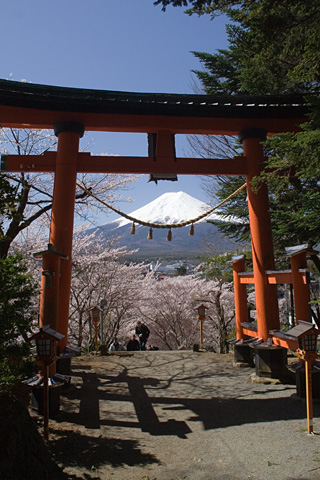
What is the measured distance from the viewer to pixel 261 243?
6.78 m

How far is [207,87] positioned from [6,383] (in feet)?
36.5

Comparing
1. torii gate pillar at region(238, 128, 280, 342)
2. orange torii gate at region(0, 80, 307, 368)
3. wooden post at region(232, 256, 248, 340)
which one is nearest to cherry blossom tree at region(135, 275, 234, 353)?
wooden post at region(232, 256, 248, 340)

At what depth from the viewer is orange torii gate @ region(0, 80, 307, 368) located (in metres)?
6.21

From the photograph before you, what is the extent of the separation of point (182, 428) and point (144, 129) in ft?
17.1

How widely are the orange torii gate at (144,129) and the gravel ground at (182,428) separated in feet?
4.02

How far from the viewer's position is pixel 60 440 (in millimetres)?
3926

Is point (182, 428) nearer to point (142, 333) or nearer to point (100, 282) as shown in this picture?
point (142, 333)

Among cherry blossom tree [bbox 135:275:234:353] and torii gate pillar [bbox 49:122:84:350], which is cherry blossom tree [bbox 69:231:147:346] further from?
torii gate pillar [bbox 49:122:84:350]

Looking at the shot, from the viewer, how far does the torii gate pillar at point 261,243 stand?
6555 millimetres

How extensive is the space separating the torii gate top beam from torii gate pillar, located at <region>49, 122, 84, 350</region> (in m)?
0.39

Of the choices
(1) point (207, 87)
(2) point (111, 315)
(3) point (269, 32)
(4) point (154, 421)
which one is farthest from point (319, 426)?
(2) point (111, 315)

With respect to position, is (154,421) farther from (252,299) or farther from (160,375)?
(252,299)

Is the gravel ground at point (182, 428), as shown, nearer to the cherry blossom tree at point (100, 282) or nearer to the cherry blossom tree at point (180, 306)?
the cherry blossom tree at point (100, 282)

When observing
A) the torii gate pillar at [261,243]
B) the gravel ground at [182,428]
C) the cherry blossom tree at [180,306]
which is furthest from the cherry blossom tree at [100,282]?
the torii gate pillar at [261,243]
